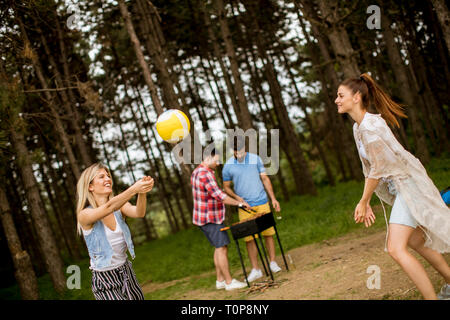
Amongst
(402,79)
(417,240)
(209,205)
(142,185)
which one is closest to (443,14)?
(209,205)

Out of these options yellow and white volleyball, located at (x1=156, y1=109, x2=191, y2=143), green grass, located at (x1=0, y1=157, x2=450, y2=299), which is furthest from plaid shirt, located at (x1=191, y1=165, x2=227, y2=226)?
green grass, located at (x1=0, y1=157, x2=450, y2=299)

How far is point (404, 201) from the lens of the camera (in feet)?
11.8

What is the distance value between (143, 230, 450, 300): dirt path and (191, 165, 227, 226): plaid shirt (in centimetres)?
127

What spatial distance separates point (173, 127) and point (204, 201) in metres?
1.86

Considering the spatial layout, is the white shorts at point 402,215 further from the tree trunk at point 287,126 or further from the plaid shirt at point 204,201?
the tree trunk at point 287,126

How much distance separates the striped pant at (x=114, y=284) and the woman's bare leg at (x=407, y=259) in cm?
225

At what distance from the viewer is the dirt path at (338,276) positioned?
193 inches

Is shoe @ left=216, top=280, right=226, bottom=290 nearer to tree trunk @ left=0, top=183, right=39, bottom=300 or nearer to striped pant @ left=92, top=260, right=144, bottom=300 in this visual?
striped pant @ left=92, top=260, right=144, bottom=300

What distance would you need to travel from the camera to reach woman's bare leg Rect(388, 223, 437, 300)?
3.40 m

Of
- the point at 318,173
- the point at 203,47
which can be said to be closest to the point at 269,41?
the point at 203,47

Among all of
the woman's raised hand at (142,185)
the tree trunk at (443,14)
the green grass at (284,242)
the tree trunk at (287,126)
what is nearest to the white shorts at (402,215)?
the woman's raised hand at (142,185)
